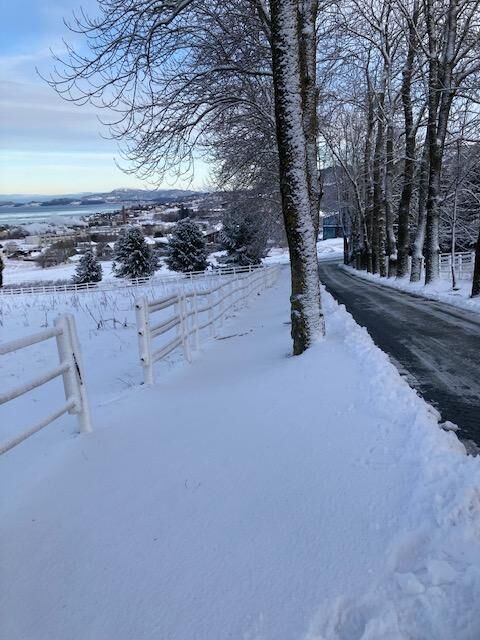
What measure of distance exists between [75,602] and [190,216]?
53.1m

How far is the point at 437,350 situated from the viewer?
7.71 m

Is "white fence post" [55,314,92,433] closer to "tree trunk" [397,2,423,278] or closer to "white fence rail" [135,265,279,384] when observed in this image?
"white fence rail" [135,265,279,384]

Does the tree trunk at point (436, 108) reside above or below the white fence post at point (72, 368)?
above

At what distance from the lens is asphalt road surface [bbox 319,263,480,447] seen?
16.7ft

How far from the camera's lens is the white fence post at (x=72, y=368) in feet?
14.6

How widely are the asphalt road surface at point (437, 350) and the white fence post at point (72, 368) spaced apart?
3.48 metres

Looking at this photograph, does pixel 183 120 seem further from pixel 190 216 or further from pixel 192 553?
pixel 190 216

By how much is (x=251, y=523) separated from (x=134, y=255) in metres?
52.9

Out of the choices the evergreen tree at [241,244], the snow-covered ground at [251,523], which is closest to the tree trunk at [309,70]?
the snow-covered ground at [251,523]

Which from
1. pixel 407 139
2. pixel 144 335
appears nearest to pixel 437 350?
pixel 144 335

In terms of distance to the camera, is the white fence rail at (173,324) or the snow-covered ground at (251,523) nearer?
the snow-covered ground at (251,523)

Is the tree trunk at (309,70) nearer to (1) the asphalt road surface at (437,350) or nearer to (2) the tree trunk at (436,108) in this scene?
(1) the asphalt road surface at (437,350)

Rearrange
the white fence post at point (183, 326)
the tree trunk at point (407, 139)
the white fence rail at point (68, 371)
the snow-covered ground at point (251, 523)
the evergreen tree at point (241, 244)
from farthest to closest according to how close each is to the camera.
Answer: the evergreen tree at point (241, 244), the tree trunk at point (407, 139), the white fence post at point (183, 326), the white fence rail at point (68, 371), the snow-covered ground at point (251, 523)

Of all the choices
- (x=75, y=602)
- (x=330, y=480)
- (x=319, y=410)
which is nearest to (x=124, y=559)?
(x=75, y=602)
